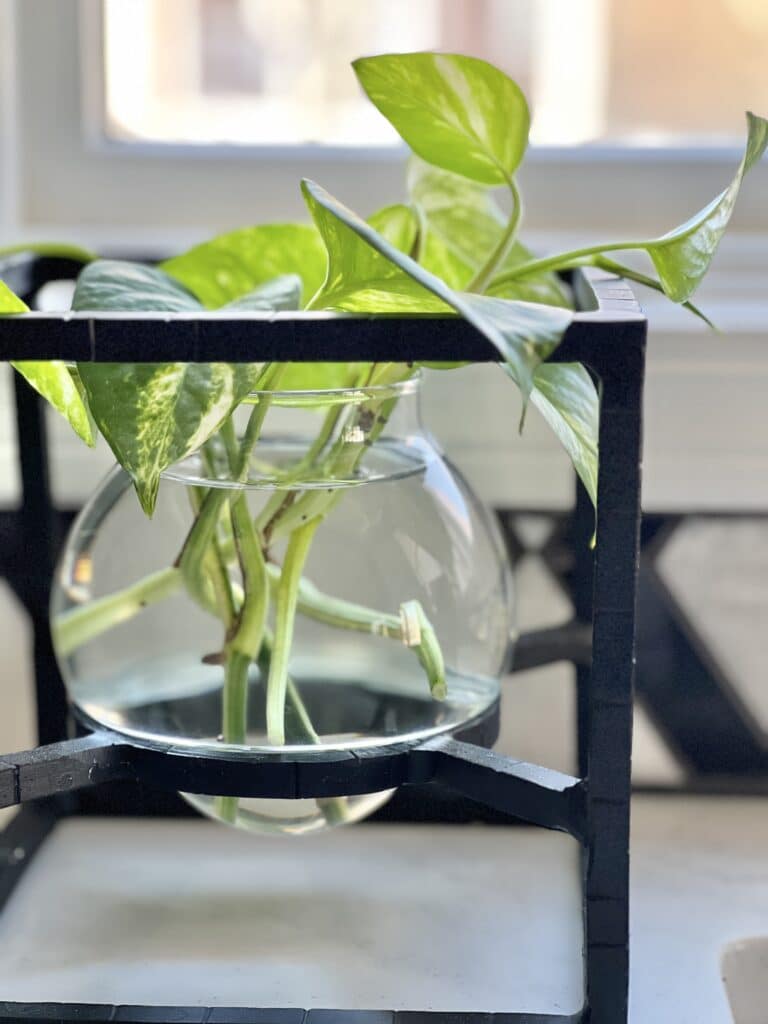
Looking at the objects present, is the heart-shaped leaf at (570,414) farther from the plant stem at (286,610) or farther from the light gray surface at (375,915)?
the light gray surface at (375,915)

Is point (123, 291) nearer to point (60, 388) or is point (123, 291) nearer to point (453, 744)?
point (60, 388)

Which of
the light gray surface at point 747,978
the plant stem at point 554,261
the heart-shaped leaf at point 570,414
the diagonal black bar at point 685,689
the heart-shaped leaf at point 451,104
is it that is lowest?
the light gray surface at point 747,978

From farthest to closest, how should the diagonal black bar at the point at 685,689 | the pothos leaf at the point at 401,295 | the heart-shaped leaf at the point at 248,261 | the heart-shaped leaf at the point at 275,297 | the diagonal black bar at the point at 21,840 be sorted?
the diagonal black bar at the point at 685,689
the diagonal black bar at the point at 21,840
the heart-shaped leaf at the point at 248,261
the heart-shaped leaf at the point at 275,297
the pothos leaf at the point at 401,295

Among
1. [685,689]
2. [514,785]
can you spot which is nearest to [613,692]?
[514,785]

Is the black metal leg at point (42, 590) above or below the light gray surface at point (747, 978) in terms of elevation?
above

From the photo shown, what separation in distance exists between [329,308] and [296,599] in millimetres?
152

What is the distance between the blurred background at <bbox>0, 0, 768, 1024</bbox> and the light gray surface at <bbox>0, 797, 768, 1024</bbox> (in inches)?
3.0

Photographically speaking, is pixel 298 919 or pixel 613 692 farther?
pixel 298 919

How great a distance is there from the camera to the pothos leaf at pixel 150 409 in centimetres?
46

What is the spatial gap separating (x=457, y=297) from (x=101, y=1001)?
16.0 inches

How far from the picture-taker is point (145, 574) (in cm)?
64

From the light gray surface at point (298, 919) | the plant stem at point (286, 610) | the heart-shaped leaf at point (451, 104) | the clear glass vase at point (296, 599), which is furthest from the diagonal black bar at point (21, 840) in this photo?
the heart-shaped leaf at point (451, 104)

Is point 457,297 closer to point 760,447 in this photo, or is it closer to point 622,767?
point 622,767

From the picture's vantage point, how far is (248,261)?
625mm
